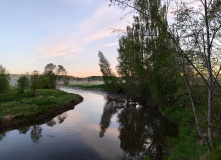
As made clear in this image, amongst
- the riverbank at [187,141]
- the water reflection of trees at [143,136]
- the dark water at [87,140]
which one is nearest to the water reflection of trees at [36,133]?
the dark water at [87,140]

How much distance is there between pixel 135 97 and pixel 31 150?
1144 inches

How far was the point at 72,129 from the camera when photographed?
18922 millimetres

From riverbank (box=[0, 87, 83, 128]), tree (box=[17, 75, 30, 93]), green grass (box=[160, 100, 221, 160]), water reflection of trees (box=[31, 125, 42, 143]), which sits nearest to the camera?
green grass (box=[160, 100, 221, 160])

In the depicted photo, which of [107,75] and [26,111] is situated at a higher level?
[107,75]

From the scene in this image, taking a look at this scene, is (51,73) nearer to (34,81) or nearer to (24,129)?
(34,81)

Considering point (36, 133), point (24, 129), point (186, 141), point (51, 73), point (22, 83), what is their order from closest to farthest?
point (186, 141) < point (36, 133) < point (24, 129) < point (22, 83) < point (51, 73)

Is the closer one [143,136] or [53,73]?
[143,136]

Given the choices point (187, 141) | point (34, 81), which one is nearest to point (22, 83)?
point (34, 81)

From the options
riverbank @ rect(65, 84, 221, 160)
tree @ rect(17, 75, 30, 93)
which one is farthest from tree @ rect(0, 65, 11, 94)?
riverbank @ rect(65, 84, 221, 160)

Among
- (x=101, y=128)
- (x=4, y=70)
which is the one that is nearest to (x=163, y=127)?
(x=101, y=128)

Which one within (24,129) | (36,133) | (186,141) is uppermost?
(186,141)

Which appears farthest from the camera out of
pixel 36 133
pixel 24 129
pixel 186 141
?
pixel 24 129

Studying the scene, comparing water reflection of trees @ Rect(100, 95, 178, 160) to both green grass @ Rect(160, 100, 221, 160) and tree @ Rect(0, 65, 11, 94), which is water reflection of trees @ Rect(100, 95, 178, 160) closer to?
green grass @ Rect(160, 100, 221, 160)

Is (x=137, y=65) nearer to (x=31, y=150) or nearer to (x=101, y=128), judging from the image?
(x=101, y=128)
